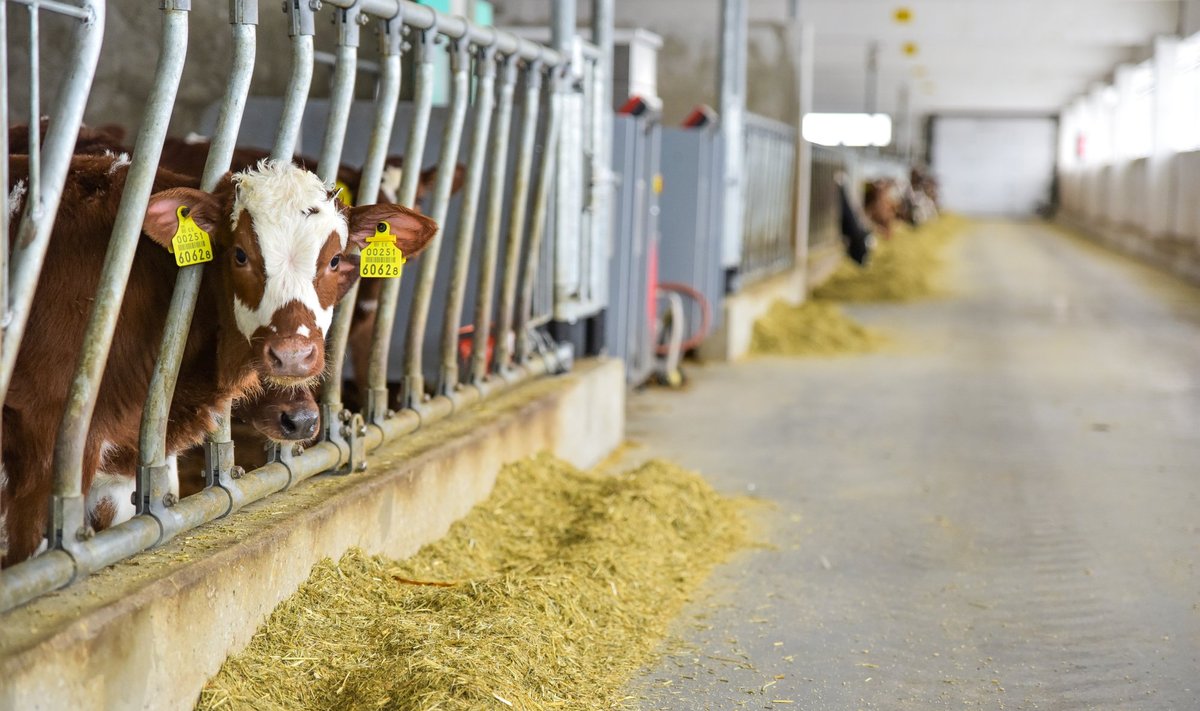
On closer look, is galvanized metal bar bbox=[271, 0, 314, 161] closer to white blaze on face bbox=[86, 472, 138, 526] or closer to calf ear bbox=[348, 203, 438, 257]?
calf ear bbox=[348, 203, 438, 257]

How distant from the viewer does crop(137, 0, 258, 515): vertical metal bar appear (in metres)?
2.77

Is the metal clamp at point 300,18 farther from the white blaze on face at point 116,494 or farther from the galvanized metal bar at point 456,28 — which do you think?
the white blaze on face at point 116,494

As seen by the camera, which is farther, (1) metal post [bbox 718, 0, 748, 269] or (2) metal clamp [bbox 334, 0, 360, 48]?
(1) metal post [bbox 718, 0, 748, 269]

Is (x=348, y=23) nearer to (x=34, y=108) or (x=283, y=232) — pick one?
(x=283, y=232)

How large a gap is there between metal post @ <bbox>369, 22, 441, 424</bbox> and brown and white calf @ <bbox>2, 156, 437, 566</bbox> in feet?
2.14

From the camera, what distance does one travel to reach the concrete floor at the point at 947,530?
11.1 ft

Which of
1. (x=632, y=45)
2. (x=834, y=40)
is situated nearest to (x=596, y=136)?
(x=632, y=45)

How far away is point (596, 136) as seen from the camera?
574cm

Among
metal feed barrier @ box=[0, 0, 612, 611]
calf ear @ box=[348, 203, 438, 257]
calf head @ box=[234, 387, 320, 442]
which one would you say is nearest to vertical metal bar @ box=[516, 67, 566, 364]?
metal feed barrier @ box=[0, 0, 612, 611]

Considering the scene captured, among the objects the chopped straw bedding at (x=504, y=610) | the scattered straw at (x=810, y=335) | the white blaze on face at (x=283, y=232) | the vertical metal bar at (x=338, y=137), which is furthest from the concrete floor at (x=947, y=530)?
the white blaze on face at (x=283, y=232)

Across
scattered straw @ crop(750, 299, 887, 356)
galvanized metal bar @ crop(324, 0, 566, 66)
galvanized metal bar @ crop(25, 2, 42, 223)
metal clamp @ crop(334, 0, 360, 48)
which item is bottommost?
scattered straw @ crop(750, 299, 887, 356)

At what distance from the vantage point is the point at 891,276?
15062mm

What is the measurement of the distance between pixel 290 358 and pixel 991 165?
160ft

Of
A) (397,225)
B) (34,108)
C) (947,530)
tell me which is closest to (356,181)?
(397,225)
